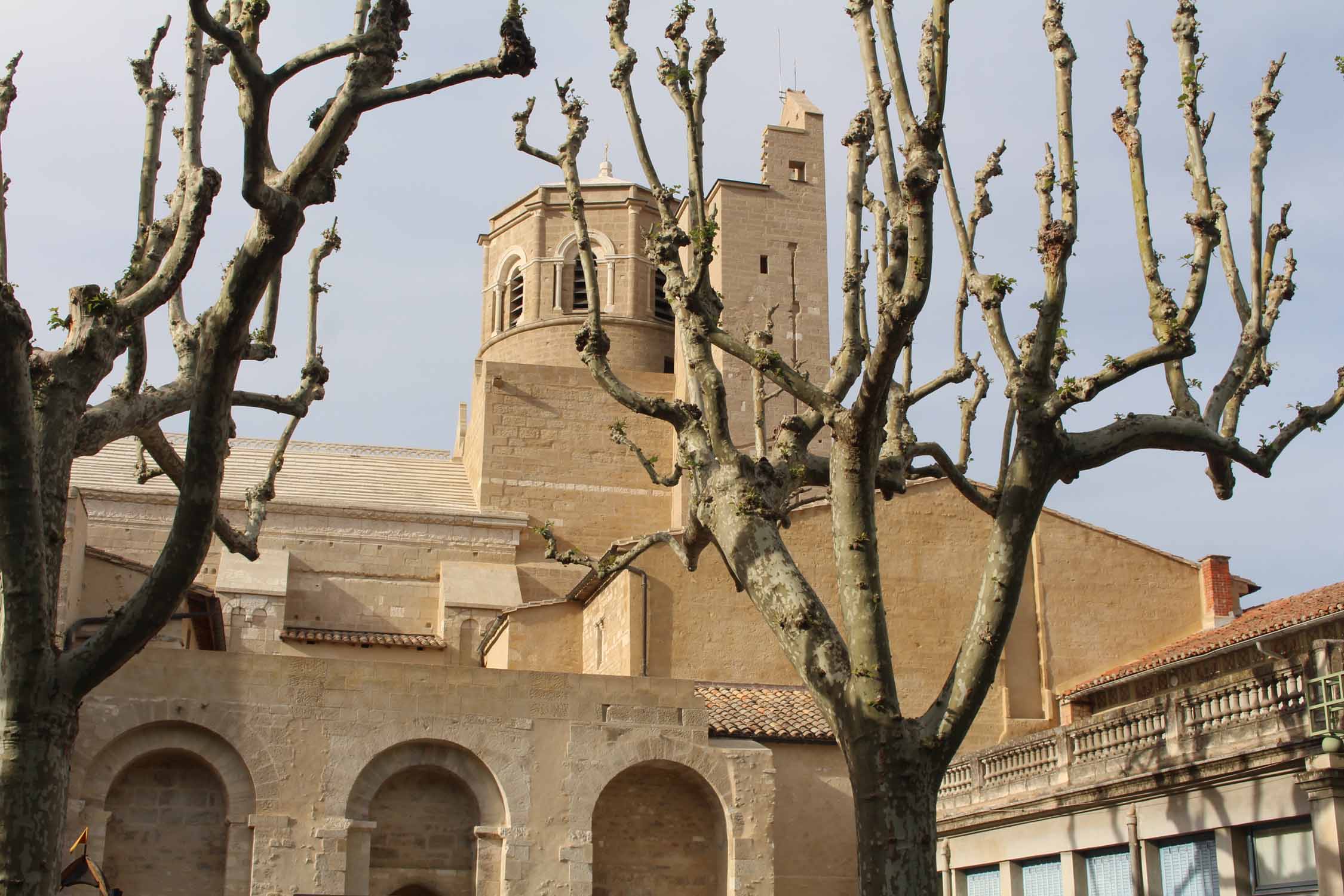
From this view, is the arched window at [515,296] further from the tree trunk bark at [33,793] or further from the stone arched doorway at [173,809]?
the tree trunk bark at [33,793]

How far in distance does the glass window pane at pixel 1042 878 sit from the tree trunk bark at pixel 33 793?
42.0ft

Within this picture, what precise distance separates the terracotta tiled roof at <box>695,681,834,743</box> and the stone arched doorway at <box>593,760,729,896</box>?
43.6 inches

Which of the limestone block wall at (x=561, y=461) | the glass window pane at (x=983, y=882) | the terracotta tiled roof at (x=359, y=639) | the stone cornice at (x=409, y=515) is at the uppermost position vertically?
the limestone block wall at (x=561, y=461)

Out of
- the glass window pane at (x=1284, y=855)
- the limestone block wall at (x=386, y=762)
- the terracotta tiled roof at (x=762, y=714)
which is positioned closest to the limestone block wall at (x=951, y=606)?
the terracotta tiled roof at (x=762, y=714)

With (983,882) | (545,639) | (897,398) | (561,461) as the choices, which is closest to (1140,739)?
(983,882)

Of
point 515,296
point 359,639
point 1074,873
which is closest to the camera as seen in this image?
point 1074,873

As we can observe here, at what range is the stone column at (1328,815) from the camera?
538 inches

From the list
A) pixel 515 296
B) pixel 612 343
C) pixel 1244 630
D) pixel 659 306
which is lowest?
pixel 1244 630

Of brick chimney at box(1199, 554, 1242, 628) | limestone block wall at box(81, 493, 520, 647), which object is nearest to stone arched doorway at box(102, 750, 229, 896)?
limestone block wall at box(81, 493, 520, 647)

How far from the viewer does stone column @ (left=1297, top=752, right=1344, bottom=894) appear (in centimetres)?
1367

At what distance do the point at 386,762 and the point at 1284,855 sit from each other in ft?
35.2

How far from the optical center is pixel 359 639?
97.0 ft

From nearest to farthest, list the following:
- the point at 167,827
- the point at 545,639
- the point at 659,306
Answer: the point at 167,827 → the point at 545,639 → the point at 659,306

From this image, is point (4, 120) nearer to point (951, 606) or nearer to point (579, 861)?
point (579, 861)
